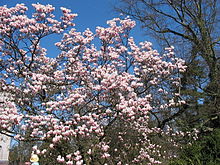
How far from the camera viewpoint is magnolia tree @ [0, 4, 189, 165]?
5.43m

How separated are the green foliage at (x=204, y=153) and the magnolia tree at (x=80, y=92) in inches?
66.8

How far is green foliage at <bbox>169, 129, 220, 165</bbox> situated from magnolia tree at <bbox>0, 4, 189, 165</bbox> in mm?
1697

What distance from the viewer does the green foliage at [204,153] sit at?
417cm

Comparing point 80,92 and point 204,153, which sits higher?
point 80,92

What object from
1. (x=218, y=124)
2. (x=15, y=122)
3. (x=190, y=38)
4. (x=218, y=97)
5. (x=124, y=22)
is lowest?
(x=15, y=122)

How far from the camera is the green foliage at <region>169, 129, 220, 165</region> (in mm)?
4172

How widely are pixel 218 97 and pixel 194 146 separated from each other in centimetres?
561

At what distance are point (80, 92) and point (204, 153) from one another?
3677 mm

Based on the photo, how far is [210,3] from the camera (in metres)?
11.0

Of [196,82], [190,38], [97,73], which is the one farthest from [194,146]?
[190,38]

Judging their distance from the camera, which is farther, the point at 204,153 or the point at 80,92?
the point at 80,92

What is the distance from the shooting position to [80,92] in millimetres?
6723

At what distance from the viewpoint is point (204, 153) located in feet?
14.2

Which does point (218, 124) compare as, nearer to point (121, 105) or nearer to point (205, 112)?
point (205, 112)
